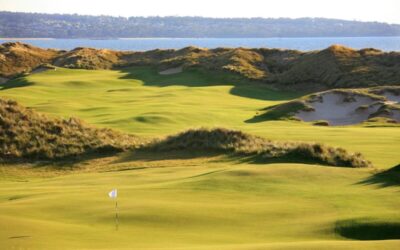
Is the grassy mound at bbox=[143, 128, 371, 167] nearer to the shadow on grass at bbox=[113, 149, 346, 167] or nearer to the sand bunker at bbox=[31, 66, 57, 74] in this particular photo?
the shadow on grass at bbox=[113, 149, 346, 167]

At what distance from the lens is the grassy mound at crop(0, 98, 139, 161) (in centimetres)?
2586

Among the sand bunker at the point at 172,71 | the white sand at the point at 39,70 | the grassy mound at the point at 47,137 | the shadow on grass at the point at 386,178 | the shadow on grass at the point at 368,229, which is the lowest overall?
the white sand at the point at 39,70

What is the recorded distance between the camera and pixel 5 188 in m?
19.7

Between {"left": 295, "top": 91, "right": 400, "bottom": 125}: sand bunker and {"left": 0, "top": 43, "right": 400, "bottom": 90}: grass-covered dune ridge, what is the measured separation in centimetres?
1202

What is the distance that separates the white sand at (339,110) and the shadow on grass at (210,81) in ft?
34.4

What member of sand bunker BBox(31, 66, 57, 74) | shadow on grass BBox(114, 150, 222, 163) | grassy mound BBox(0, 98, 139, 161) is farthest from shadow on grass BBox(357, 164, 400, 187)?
sand bunker BBox(31, 66, 57, 74)

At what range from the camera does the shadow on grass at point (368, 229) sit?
12297 millimetres

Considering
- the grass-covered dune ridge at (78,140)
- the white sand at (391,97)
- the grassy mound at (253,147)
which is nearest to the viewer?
the grassy mound at (253,147)

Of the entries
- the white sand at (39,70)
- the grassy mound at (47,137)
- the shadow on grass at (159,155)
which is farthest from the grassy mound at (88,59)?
the shadow on grass at (159,155)

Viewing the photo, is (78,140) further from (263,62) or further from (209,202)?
(263,62)

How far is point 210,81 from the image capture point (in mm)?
58500

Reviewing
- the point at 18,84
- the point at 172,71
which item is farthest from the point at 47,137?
the point at 172,71

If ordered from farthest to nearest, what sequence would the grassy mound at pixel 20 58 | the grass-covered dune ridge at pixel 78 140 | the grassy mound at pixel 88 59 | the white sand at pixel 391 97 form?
the grassy mound at pixel 88 59
the grassy mound at pixel 20 58
the white sand at pixel 391 97
the grass-covered dune ridge at pixel 78 140

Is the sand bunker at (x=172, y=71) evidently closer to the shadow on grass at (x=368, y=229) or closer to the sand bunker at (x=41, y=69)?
the sand bunker at (x=41, y=69)
